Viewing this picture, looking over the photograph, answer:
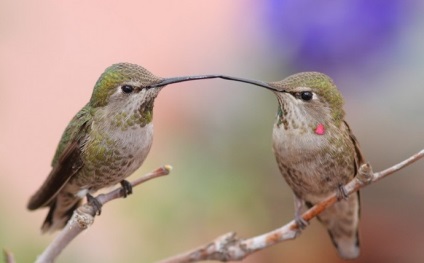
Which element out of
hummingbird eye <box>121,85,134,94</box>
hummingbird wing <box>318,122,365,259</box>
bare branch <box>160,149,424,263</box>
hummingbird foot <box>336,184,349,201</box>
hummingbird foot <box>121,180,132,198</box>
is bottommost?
hummingbird wing <box>318,122,365,259</box>

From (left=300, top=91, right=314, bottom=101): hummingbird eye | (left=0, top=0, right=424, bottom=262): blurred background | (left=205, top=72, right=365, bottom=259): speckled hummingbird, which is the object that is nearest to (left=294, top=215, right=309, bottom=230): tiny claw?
(left=205, top=72, right=365, bottom=259): speckled hummingbird

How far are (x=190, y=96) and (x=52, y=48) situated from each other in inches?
14.7

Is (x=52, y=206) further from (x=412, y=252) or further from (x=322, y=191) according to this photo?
(x=412, y=252)

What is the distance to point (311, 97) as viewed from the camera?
515mm

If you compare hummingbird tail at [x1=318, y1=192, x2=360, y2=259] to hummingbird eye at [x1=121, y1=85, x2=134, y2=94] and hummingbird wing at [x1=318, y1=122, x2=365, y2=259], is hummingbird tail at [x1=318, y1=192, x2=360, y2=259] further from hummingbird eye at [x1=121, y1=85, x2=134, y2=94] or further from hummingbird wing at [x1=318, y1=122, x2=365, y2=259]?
hummingbird eye at [x1=121, y1=85, x2=134, y2=94]

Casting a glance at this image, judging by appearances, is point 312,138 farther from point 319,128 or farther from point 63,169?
point 63,169

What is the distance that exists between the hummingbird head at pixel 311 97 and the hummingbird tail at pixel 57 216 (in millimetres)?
235

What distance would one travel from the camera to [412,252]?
1506 mm

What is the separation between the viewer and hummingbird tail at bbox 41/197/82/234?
63 cm

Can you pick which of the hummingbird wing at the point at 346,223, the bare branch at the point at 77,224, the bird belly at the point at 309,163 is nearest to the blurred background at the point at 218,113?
the hummingbird wing at the point at 346,223

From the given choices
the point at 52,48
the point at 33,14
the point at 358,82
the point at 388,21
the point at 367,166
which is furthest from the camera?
the point at 33,14

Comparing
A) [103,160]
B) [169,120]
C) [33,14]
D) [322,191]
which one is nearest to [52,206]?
[103,160]

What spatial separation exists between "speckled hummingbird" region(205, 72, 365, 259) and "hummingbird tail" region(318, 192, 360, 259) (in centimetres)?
10

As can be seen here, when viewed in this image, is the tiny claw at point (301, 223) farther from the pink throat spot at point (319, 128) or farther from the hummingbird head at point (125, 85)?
the hummingbird head at point (125, 85)
